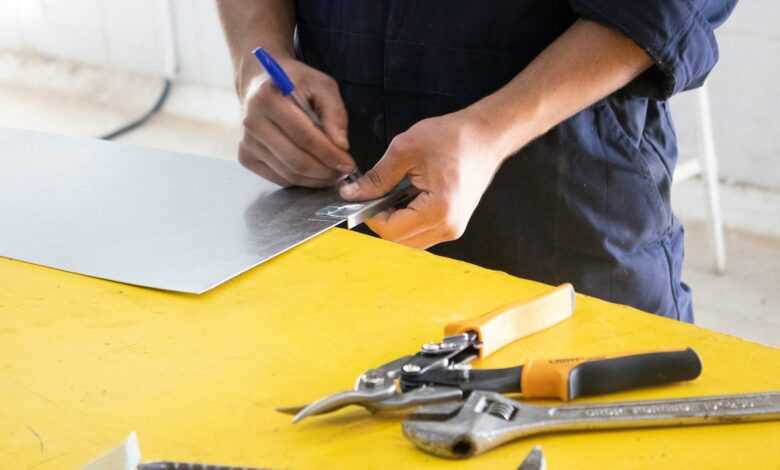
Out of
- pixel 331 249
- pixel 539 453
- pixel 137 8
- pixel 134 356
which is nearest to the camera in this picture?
pixel 539 453

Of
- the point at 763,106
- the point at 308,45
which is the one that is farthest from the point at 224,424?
the point at 763,106

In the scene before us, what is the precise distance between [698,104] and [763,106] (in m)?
0.30

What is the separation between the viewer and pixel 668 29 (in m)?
1.16

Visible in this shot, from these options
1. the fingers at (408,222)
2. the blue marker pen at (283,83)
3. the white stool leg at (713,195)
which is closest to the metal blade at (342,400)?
the fingers at (408,222)

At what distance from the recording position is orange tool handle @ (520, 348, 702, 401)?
0.80 meters

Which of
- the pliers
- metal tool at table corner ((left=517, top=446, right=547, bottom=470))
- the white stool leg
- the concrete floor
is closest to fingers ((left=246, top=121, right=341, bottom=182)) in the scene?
the pliers

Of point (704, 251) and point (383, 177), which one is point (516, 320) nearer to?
point (383, 177)

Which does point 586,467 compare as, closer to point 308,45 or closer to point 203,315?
point 203,315

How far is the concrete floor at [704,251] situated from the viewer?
2.56 m

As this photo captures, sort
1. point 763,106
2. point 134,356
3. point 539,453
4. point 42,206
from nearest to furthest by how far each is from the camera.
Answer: point 539,453 → point 134,356 → point 42,206 → point 763,106

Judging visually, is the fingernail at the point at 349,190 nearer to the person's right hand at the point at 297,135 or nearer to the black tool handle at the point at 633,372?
the person's right hand at the point at 297,135

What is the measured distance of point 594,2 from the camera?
118cm

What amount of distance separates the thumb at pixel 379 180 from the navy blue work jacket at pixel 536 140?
19 centimetres

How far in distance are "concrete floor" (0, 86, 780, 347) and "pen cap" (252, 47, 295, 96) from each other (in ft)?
4.94
